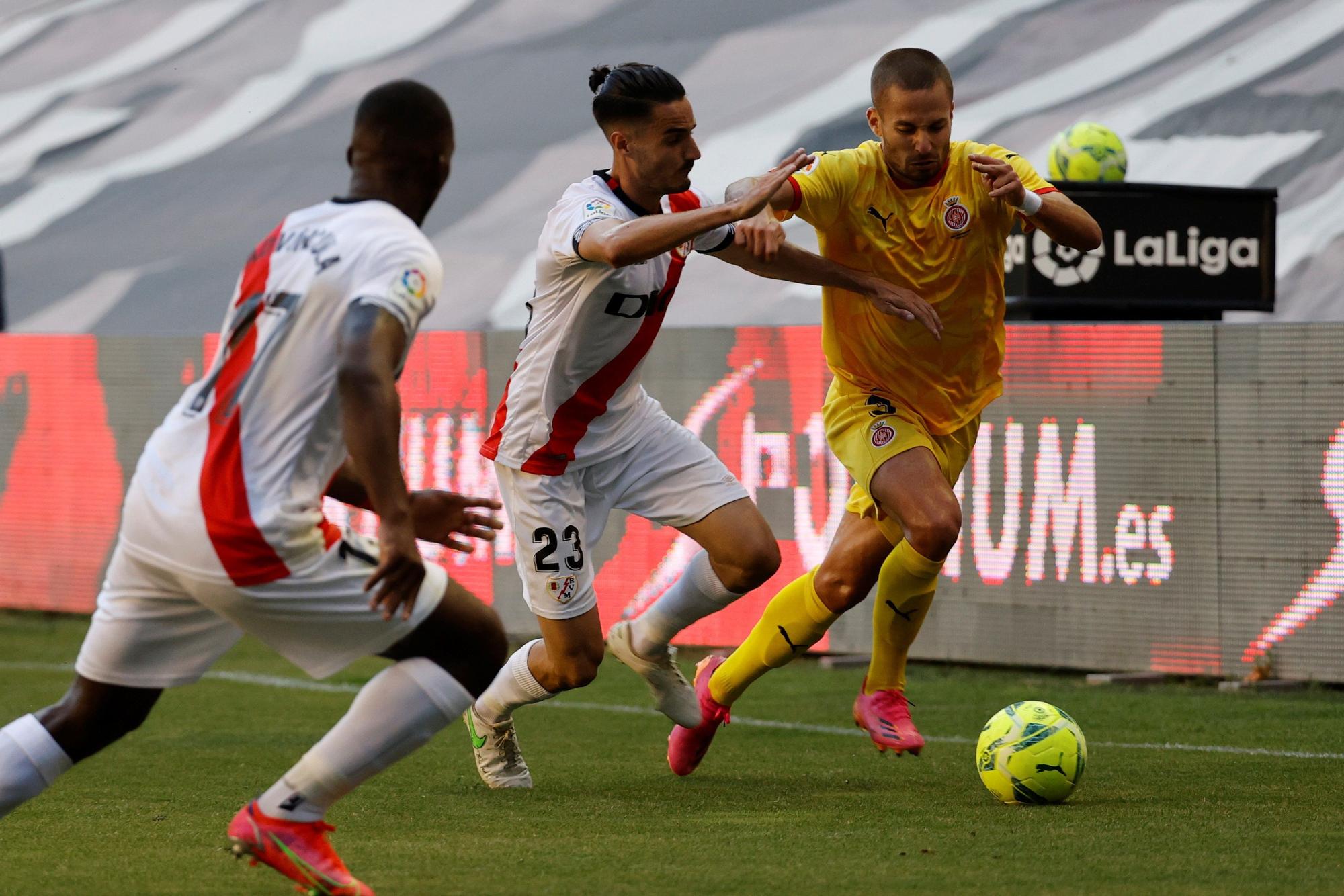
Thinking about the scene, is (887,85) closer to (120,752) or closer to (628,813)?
(628,813)

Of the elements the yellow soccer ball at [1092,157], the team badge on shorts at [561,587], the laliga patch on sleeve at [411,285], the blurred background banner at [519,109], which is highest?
the blurred background banner at [519,109]

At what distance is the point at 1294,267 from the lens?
549 inches

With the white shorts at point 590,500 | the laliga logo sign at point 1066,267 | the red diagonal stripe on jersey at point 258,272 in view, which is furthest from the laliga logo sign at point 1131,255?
the red diagonal stripe on jersey at point 258,272

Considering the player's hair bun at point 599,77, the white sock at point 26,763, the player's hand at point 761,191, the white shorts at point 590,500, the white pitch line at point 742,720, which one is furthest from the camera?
the white pitch line at point 742,720

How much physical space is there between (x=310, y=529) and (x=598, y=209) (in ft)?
6.17

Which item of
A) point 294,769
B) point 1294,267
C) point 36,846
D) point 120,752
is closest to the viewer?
point 294,769

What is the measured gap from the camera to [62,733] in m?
4.28

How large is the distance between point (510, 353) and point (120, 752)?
4.34m

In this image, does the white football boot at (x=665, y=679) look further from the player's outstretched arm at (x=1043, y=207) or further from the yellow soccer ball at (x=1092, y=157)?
the yellow soccer ball at (x=1092, y=157)

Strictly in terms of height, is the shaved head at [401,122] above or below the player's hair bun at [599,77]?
below

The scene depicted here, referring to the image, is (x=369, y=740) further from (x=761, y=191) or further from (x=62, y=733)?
(x=761, y=191)

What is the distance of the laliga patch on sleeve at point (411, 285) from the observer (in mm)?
3963

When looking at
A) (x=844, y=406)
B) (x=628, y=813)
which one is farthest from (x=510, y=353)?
(x=628, y=813)

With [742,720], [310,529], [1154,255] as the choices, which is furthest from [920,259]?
[1154,255]
